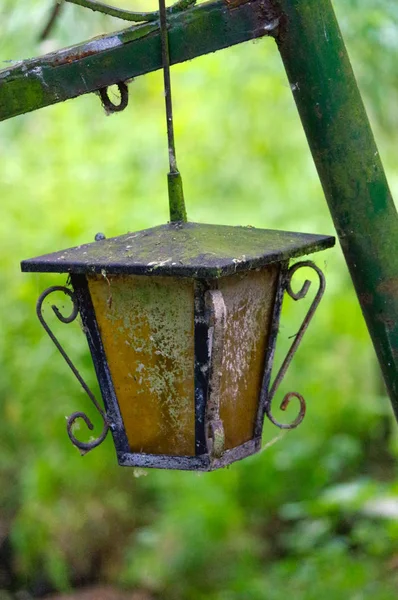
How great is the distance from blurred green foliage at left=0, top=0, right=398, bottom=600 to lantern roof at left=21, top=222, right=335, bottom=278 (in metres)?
2.11

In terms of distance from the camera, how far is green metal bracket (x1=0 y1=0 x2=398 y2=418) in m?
1.39

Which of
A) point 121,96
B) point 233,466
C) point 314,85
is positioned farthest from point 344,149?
point 233,466

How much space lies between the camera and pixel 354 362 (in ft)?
17.6

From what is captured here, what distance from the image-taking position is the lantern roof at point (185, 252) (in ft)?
4.02

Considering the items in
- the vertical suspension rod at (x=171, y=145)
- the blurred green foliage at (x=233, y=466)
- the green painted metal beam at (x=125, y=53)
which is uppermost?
the green painted metal beam at (x=125, y=53)

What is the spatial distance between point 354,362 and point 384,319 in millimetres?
4009

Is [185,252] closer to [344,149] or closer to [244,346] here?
[244,346]

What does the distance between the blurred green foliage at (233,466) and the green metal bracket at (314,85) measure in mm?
2005

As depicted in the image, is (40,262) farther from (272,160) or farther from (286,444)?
(272,160)

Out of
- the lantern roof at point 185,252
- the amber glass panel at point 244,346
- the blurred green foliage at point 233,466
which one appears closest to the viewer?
the lantern roof at point 185,252

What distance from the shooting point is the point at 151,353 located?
4.43 ft

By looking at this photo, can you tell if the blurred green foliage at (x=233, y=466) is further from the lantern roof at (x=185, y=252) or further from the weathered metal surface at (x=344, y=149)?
the lantern roof at (x=185, y=252)

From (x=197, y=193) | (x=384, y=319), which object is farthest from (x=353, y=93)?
(x=197, y=193)

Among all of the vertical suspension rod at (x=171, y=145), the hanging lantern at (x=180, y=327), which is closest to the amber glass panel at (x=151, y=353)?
the hanging lantern at (x=180, y=327)
